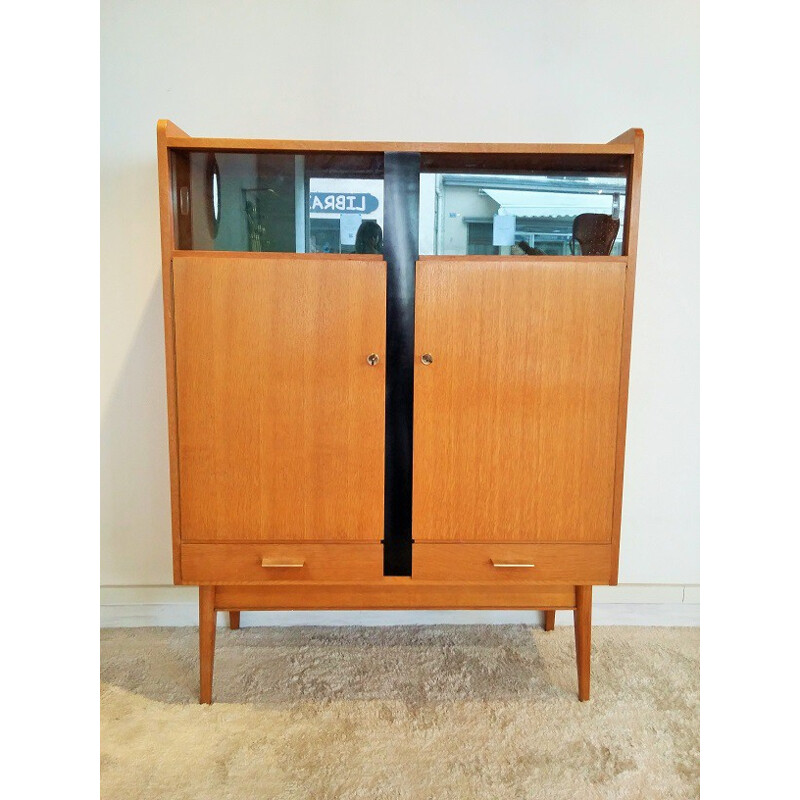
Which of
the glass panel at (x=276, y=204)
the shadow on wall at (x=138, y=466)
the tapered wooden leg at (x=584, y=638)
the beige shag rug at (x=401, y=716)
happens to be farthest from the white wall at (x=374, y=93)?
the tapered wooden leg at (x=584, y=638)

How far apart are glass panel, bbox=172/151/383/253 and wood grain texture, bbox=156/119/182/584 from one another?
0.14ft

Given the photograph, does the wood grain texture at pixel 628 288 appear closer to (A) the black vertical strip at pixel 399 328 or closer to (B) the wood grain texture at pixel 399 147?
(B) the wood grain texture at pixel 399 147

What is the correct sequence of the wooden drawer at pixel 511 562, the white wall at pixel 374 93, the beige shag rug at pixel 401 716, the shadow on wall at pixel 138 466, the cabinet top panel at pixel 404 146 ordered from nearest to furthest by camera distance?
the beige shag rug at pixel 401 716 < the cabinet top panel at pixel 404 146 < the wooden drawer at pixel 511 562 < the white wall at pixel 374 93 < the shadow on wall at pixel 138 466

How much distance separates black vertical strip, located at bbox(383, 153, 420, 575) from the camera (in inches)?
57.2

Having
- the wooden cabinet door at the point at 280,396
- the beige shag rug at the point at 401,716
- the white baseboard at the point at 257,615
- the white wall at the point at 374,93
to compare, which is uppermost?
the white wall at the point at 374,93

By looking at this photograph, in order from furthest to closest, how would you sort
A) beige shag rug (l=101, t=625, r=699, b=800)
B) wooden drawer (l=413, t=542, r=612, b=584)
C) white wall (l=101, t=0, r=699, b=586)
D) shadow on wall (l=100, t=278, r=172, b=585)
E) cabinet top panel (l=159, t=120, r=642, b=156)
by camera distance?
shadow on wall (l=100, t=278, r=172, b=585) → white wall (l=101, t=0, r=699, b=586) → wooden drawer (l=413, t=542, r=612, b=584) → cabinet top panel (l=159, t=120, r=642, b=156) → beige shag rug (l=101, t=625, r=699, b=800)

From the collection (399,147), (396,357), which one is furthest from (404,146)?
(396,357)

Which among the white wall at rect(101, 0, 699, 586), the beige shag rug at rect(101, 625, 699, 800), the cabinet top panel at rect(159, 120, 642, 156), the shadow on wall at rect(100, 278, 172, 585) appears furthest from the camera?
the shadow on wall at rect(100, 278, 172, 585)

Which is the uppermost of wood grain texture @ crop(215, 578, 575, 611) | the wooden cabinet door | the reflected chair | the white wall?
the white wall

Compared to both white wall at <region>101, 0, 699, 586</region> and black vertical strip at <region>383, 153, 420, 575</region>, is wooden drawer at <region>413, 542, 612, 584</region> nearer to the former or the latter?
black vertical strip at <region>383, 153, 420, 575</region>

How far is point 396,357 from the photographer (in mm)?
A: 1478

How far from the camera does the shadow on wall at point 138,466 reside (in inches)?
76.6

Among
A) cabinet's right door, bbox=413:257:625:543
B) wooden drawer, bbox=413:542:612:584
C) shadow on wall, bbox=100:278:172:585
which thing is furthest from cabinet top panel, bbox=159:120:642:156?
wooden drawer, bbox=413:542:612:584

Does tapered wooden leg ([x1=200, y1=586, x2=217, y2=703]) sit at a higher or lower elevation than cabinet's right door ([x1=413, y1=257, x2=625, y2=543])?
lower
